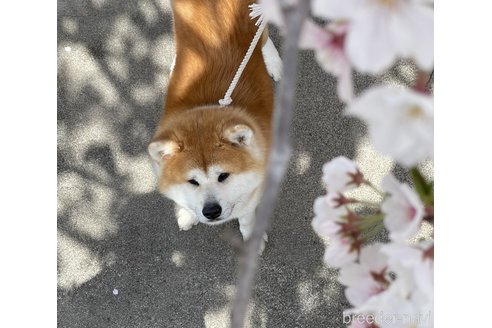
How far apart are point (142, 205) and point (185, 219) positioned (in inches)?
11.7

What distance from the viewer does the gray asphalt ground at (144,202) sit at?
282 cm

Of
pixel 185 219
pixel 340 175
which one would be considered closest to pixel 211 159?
pixel 185 219

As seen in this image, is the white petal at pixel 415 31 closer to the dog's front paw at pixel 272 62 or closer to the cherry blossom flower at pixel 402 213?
the cherry blossom flower at pixel 402 213

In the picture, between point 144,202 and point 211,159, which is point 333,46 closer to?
point 211,159

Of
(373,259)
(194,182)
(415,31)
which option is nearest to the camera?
(415,31)

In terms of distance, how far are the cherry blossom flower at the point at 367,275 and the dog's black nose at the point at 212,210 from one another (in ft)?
4.83

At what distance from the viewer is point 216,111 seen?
232cm

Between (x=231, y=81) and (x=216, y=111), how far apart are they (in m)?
0.18

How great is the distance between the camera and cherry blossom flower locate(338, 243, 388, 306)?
0.75 meters

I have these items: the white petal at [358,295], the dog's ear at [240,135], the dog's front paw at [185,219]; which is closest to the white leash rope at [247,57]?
the dog's ear at [240,135]

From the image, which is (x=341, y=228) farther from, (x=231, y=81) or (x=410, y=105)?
(x=231, y=81)

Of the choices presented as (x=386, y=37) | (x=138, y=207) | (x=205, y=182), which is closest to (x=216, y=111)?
(x=205, y=182)

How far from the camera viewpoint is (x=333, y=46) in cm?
62

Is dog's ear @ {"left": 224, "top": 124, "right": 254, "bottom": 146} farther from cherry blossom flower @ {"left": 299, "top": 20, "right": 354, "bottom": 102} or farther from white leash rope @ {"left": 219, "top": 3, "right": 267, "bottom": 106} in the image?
cherry blossom flower @ {"left": 299, "top": 20, "right": 354, "bottom": 102}
